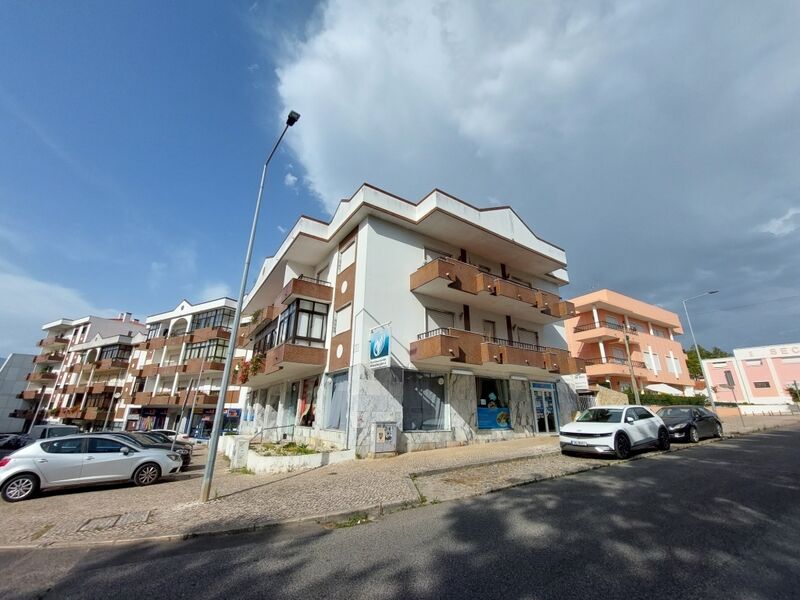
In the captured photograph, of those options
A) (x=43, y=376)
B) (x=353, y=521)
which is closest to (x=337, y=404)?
(x=353, y=521)

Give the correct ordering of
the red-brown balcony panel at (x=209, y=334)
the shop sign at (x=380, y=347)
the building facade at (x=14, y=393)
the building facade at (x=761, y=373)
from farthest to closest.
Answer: the building facade at (x=14, y=393) < the building facade at (x=761, y=373) < the red-brown balcony panel at (x=209, y=334) < the shop sign at (x=380, y=347)

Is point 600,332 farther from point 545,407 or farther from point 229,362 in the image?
point 229,362

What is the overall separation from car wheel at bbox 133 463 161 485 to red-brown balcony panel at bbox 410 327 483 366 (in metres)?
9.72

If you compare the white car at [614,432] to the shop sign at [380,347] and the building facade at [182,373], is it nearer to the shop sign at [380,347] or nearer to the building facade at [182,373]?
the shop sign at [380,347]

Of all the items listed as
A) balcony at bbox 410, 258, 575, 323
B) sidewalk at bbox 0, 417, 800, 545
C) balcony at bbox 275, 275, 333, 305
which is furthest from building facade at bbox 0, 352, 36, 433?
balcony at bbox 410, 258, 575, 323

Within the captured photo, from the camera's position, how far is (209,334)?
38562 millimetres

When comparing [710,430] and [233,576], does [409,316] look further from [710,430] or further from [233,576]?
[710,430]

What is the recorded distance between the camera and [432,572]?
12.7 feet

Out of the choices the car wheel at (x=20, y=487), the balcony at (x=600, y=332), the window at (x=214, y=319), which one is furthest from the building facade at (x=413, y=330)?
the window at (x=214, y=319)

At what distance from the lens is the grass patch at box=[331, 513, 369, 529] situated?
5.88m

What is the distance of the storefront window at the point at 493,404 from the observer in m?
16.9

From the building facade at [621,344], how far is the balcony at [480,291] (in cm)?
1538

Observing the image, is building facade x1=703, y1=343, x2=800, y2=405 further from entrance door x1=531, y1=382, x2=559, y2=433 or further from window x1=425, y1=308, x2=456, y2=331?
window x1=425, y1=308, x2=456, y2=331

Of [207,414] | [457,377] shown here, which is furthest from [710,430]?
[207,414]
